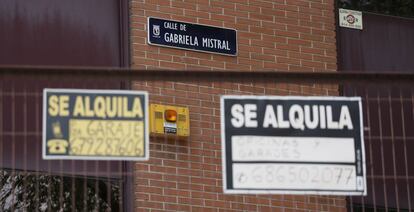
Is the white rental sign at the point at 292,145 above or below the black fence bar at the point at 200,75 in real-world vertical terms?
below

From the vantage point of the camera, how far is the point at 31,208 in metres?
12.2

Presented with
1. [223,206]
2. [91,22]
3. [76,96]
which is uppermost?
[91,22]

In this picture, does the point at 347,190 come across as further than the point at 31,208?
No

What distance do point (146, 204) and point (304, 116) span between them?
90.2 inches

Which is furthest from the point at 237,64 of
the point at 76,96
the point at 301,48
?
the point at 76,96

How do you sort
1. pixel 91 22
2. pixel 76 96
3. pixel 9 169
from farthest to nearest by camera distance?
pixel 91 22
pixel 9 169
pixel 76 96

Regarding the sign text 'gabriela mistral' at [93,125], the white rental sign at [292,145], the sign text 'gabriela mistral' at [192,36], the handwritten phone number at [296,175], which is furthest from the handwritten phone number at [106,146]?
the sign text 'gabriela mistral' at [192,36]

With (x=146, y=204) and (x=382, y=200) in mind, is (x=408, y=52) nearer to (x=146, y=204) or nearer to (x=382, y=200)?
(x=382, y=200)

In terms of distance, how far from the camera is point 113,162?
1201 centimetres

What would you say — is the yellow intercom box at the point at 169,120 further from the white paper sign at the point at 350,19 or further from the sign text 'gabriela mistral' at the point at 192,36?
the white paper sign at the point at 350,19

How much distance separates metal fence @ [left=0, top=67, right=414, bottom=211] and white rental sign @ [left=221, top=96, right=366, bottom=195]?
0.20m

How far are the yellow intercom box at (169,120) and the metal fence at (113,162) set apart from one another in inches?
4.7

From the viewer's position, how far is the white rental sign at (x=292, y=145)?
33.4ft

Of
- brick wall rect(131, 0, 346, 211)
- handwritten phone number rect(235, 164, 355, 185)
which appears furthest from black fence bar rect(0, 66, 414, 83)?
brick wall rect(131, 0, 346, 211)
